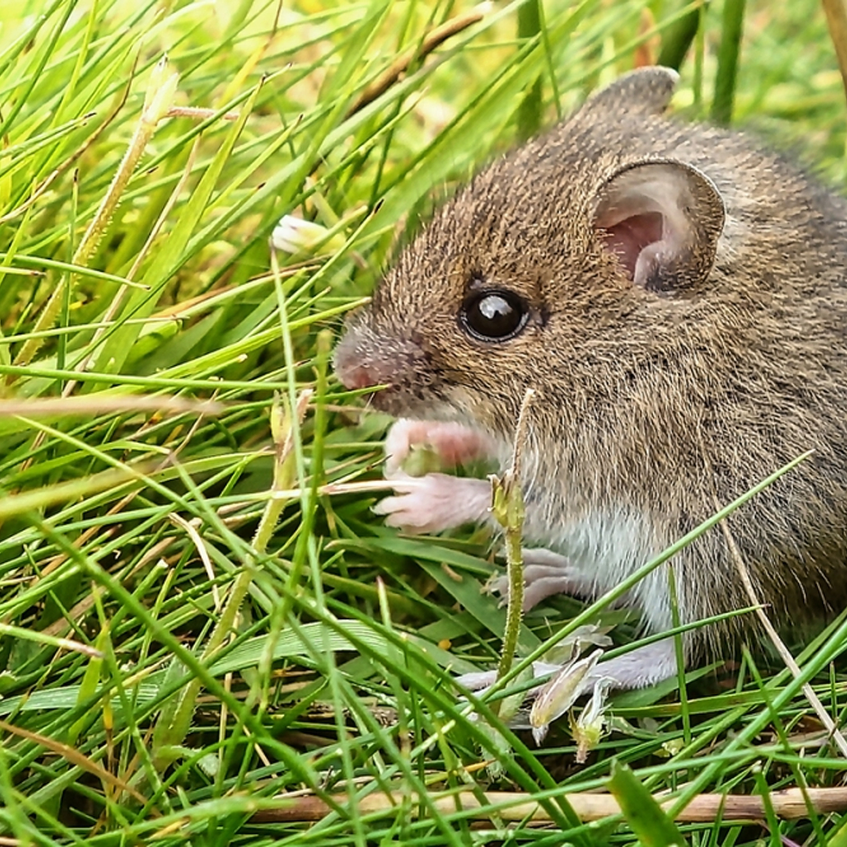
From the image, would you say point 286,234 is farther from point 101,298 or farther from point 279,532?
point 279,532

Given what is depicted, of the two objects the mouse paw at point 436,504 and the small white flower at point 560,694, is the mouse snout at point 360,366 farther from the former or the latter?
the small white flower at point 560,694

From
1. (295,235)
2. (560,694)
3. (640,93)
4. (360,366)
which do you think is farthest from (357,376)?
(640,93)

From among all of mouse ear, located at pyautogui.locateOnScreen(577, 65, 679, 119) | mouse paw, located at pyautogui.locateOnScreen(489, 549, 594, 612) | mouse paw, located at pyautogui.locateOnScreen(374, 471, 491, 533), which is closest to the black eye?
mouse paw, located at pyautogui.locateOnScreen(374, 471, 491, 533)

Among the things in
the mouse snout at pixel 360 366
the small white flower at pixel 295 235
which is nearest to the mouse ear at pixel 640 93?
the small white flower at pixel 295 235

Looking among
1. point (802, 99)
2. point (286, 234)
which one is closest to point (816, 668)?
point (286, 234)

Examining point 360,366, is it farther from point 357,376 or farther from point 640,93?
point 640,93

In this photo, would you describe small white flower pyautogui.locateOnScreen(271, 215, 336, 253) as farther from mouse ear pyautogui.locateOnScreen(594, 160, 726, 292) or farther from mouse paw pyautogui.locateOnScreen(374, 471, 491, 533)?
mouse ear pyautogui.locateOnScreen(594, 160, 726, 292)
